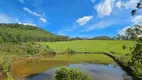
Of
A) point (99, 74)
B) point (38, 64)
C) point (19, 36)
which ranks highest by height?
point (19, 36)

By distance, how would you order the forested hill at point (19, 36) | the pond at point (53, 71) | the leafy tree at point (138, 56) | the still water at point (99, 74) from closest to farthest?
the leafy tree at point (138, 56)
the still water at point (99, 74)
the pond at point (53, 71)
the forested hill at point (19, 36)

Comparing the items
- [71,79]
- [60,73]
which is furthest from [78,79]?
[60,73]

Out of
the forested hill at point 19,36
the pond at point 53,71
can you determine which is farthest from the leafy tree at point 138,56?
the forested hill at point 19,36

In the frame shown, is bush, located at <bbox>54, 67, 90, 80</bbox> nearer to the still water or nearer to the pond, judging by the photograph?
the pond

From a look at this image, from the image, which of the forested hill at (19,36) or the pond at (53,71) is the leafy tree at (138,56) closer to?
the pond at (53,71)

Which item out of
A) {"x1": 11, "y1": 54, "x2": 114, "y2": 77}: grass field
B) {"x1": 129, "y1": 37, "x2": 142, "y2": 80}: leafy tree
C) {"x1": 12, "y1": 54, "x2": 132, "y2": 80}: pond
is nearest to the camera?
{"x1": 129, "y1": 37, "x2": 142, "y2": 80}: leafy tree

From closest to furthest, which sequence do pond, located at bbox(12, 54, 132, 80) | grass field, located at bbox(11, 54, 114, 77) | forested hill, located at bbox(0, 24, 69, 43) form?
1. pond, located at bbox(12, 54, 132, 80)
2. grass field, located at bbox(11, 54, 114, 77)
3. forested hill, located at bbox(0, 24, 69, 43)

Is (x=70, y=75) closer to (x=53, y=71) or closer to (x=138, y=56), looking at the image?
(x=138, y=56)

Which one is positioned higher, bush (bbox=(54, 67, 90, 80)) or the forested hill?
the forested hill

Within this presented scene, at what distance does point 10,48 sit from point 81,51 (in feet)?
108

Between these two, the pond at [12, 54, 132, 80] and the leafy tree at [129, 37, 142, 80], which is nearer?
the leafy tree at [129, 37, 142, 80]

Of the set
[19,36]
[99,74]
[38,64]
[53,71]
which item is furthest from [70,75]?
[19,36]

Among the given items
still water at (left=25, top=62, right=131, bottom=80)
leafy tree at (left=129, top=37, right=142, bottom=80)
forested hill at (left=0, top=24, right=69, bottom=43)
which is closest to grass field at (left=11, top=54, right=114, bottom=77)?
still water at (left=25, top=62, right=131, bottom=80)

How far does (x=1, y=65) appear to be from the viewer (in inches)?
946
